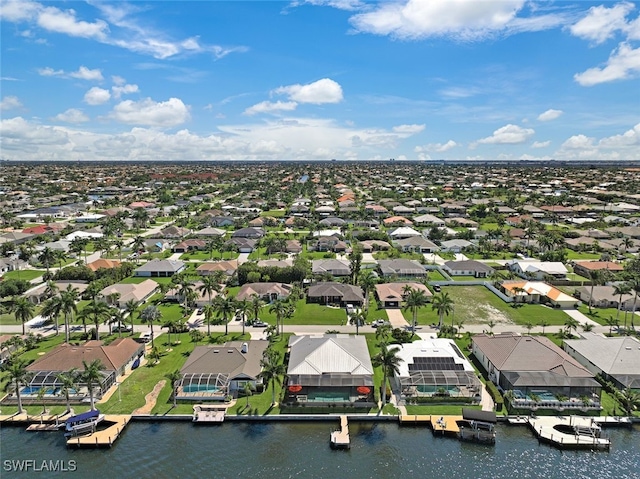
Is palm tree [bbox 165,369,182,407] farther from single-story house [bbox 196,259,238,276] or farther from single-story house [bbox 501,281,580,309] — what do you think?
single-story house [bbox 501,281,580,309]

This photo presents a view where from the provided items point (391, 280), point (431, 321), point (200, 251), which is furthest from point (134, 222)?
point (431, 321)

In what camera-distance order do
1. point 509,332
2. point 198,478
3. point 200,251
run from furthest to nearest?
point 200,251 < point 509,332 < point 198,478

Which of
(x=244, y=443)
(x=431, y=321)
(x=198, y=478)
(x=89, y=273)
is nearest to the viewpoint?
(x=198, y=478)

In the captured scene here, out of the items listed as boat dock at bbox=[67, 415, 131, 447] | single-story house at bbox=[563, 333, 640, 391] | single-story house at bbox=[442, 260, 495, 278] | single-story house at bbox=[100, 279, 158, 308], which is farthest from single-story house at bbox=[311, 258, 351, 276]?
boat dock at bbox=[67, 415, 131, 447]

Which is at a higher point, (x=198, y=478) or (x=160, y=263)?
(x=160, y=263)

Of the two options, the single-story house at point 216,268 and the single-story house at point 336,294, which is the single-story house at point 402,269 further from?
the single-story house at point 216,268

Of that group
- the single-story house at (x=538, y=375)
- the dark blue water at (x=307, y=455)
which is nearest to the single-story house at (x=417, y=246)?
the single-story house at (x=538, y=375)

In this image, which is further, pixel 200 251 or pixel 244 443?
pixel 200 251

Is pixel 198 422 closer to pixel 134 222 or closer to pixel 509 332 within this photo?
pixel 509 332
